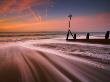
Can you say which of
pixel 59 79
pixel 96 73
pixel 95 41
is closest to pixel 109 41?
pixel 95 41

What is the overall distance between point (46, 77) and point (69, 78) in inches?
39.1

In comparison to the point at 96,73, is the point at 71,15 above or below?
above

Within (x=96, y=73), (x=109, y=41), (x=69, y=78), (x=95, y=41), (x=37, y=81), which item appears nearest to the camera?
(x=37, y=81)

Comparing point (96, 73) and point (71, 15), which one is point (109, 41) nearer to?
point (71, 15)

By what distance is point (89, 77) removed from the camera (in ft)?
19.3

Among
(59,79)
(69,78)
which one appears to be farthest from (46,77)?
(69,78)

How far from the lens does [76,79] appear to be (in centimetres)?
562

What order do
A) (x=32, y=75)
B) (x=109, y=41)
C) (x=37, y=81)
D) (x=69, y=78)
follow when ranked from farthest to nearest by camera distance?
(x=109, y=41)
(x=32, y=75)
(x=69, y=78)
(x=37, y=81)

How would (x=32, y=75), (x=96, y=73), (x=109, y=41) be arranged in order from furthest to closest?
(x=109, y=41) → (x=96, y=73) → (x=32, y=75)

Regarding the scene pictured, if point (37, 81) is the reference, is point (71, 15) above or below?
above

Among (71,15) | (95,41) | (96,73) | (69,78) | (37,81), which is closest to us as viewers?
(37,81)

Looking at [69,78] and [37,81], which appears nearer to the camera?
[37,81]

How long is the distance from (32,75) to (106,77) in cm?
327

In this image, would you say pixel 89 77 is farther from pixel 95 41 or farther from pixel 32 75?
pixel 95 41
